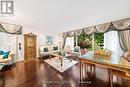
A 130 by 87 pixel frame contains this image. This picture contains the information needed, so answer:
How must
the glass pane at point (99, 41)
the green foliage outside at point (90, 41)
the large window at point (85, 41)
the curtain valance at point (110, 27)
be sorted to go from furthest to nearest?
the large window at point (85, 41) < the green foliage outside at point (90, 41) < the glass pane at point (99, 41) < the curtain valance at point (110, 27)

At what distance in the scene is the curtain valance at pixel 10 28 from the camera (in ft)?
21.7

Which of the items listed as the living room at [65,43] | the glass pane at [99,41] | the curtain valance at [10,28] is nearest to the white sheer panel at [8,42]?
the living room at [65,43]

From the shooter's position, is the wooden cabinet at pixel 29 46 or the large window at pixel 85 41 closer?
the large window at pixel 85 41

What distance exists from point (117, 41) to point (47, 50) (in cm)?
512

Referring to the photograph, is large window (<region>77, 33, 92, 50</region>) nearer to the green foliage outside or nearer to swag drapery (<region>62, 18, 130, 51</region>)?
the green foliage outside

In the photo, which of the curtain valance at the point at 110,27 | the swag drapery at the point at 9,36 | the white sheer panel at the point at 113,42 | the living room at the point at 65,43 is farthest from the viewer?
the swag drapery at the point at 9,36

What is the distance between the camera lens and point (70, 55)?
7.95 m

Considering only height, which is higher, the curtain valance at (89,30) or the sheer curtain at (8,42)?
the curtain valance at (89,30)

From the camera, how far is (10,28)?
7.04 meters

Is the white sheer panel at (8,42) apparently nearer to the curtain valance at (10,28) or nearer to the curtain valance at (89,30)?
the curtain valance at (10,28)

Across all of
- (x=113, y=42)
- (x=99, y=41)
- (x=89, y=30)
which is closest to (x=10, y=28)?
(x=89, y=30)

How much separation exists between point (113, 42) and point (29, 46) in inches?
209

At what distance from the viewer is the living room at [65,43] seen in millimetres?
3303

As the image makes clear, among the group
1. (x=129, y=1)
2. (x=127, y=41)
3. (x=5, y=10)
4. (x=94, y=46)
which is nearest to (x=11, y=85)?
(x=5, y=10)
